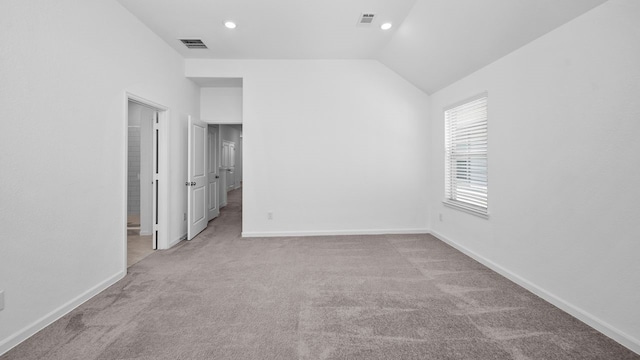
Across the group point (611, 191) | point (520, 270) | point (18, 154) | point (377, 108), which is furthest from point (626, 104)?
point (18, 154)

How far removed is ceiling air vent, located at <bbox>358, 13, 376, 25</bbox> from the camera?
10.1 ft

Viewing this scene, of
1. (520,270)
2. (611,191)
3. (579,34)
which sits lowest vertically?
(520,270)

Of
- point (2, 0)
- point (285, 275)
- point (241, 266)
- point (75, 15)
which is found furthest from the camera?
point (241, 266)

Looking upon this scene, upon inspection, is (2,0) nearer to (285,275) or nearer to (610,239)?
(285,275)

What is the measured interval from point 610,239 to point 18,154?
4.16 meters

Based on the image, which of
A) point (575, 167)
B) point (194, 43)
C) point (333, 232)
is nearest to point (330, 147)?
point (333, 232)

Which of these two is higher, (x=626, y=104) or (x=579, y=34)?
(x=579, y=34)

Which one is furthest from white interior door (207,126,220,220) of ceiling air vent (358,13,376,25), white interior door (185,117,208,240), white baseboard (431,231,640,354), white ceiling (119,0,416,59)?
white baseboard (431,231,640,354)

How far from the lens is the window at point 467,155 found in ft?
10.7

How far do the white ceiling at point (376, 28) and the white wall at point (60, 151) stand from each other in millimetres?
752

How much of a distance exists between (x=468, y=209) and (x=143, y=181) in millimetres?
5192

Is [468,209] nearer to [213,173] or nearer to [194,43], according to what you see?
[194,43]

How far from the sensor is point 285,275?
2.85 metres

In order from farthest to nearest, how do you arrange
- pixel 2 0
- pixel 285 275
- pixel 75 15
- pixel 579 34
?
pixel 285 275
pixel 75 15
pixel 579 34
pixel 2 0
